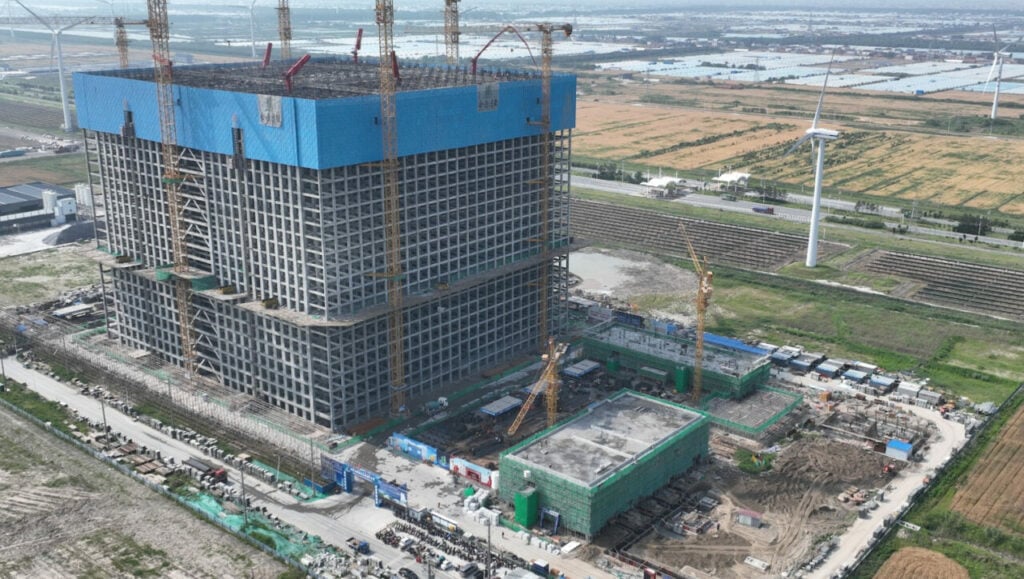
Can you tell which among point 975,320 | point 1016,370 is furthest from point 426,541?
point 975,320

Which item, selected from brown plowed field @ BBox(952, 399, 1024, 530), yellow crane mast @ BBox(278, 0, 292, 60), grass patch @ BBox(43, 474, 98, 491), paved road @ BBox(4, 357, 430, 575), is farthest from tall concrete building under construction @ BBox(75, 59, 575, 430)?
brown plowed field @ BBox(952, 399, 1024, 530)

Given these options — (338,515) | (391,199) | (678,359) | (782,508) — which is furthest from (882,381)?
(338,515)

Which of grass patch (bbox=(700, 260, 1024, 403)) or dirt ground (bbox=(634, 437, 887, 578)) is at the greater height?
grass patch (bbox=(700, 260, 1024, 403))

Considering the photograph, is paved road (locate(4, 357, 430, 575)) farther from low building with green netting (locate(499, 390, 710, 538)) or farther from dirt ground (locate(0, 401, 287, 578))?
low building with green netting (locate(499, 390, 710, 538))

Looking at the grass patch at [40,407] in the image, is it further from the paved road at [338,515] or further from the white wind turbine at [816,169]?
the white wind turbine at [816,169]

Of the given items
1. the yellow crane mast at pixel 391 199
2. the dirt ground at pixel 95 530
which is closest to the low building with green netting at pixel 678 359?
the yellow crane mast at pixel 391 199

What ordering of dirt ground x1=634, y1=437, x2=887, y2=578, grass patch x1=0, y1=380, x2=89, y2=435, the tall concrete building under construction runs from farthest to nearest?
grass patch x1=0, y1=380, x2=89, y2=435 < the tall concrete building under construction < dirt ground x1=634, y1=437, x2=887, y2=578
